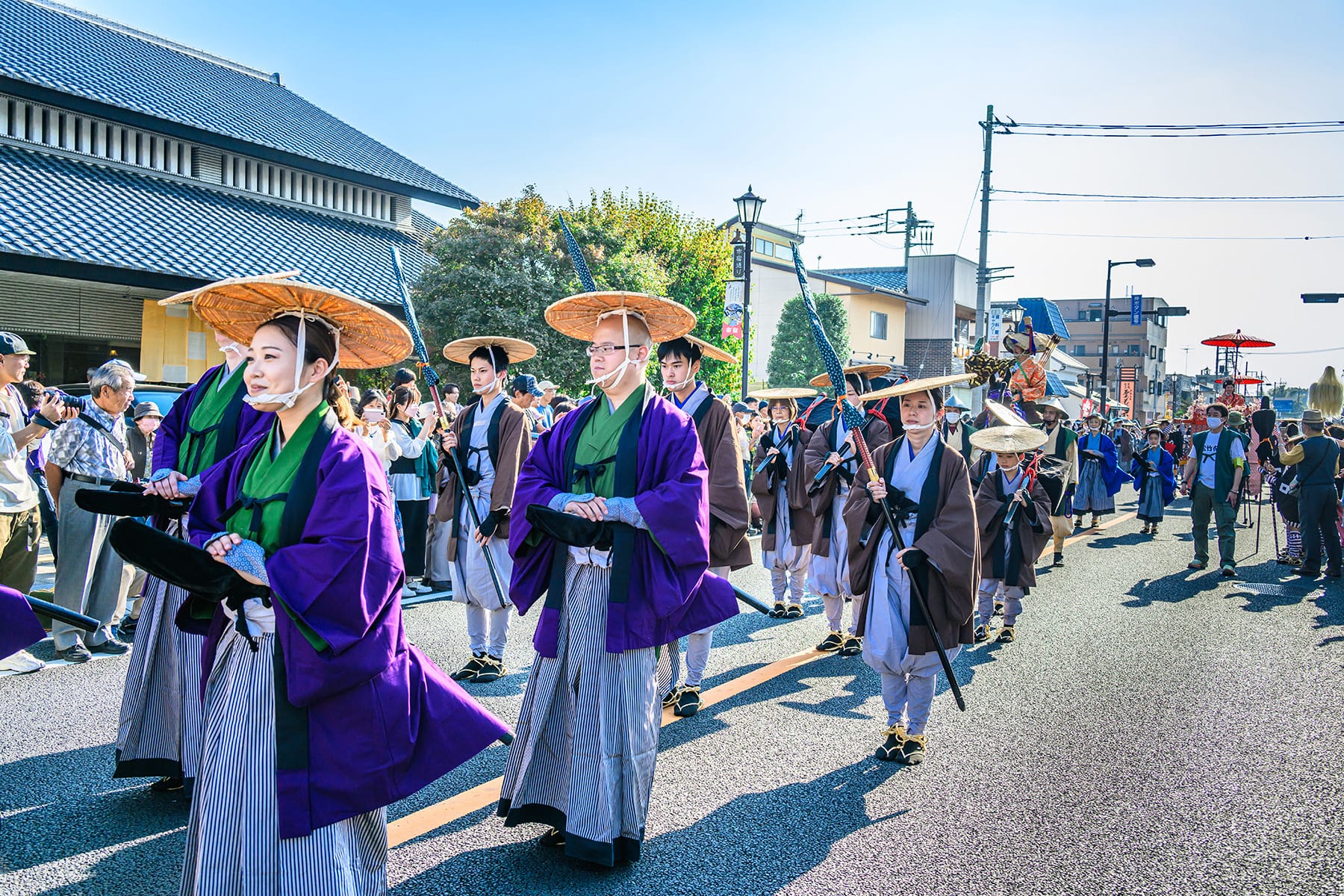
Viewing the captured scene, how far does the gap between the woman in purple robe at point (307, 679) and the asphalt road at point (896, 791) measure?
85cm

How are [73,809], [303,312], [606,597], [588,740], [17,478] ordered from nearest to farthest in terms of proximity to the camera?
[303,312] < [588,740] < [606,597] < [73,809] < [17,478]

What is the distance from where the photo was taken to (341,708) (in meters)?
2.84

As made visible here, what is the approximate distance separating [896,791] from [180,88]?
69.4 feet

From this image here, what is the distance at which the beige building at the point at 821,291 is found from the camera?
3622cm

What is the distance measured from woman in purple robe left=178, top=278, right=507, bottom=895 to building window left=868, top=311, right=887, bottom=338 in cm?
3712

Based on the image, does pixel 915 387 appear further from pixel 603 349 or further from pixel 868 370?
pixel 868 370

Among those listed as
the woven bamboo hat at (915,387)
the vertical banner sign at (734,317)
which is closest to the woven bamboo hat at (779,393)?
the woven bamboo hat at (915,387)

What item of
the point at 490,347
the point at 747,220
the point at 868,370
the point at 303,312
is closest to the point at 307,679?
the point at 303,312

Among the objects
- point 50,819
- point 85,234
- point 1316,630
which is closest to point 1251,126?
point 1316,630

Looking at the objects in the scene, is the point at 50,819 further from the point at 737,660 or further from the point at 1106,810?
the point at 1106,810

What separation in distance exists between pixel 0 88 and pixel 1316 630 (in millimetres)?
19757

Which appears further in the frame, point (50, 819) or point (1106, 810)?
point (1106, 810)

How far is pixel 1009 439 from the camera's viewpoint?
6965mm

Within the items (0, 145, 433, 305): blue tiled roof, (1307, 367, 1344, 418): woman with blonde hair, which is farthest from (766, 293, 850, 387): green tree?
(1307, 367, 1344, 418): woman with blonde hair
